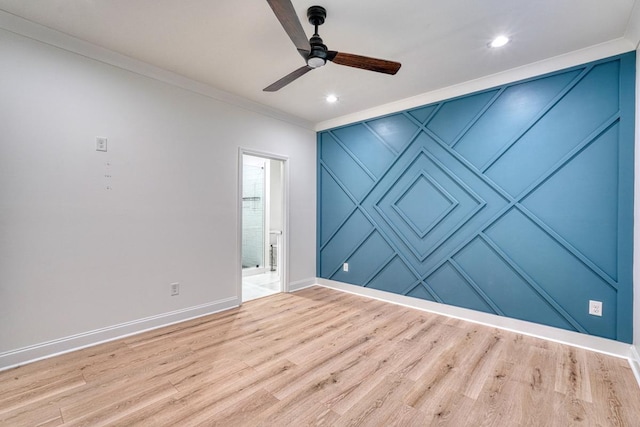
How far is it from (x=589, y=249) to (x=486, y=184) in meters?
1.04

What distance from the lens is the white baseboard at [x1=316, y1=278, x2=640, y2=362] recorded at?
2412mm

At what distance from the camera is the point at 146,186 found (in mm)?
2881

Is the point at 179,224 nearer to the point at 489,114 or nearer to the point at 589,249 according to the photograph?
the point at 489,114

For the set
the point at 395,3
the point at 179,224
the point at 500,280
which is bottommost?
the point at 500,280

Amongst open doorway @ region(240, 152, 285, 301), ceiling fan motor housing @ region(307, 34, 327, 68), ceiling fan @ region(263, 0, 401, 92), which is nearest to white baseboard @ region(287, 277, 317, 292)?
open doorway @ region(240, 152, 285, 301)

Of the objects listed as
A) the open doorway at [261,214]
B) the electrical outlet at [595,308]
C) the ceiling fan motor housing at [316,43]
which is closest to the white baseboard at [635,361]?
the electrical outlet at [595,308]

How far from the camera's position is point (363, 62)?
6.83ft

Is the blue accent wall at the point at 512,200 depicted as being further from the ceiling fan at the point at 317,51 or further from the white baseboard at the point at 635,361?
the ceiling fan at the point at 317,51

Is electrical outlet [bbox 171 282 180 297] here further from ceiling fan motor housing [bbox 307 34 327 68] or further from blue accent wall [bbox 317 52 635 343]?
ceiling fan motor housing [bbox 307 34 327 68]

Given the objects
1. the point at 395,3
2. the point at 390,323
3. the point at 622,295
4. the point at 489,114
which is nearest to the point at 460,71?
the point at 489,114

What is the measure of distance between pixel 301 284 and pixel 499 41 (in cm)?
382

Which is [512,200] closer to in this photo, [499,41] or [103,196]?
[499,41]

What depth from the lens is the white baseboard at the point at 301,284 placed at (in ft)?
14.2

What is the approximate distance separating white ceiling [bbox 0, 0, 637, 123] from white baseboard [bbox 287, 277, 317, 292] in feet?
9.40
